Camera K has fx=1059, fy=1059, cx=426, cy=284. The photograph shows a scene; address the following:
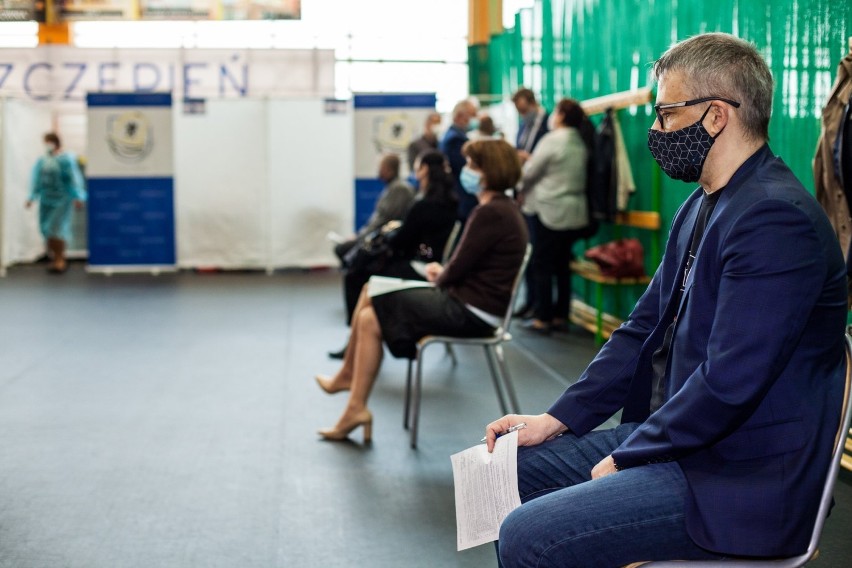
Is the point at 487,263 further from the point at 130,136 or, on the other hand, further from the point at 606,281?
the point at 130,136

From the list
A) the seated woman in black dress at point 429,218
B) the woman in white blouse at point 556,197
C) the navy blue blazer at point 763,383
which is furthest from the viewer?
the woman in white blouse at point 556,197

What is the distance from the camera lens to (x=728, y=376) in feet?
5.34

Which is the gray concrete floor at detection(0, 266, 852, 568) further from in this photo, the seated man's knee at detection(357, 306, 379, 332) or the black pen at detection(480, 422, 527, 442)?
the black pen at detection(480, 422, 527, 442)

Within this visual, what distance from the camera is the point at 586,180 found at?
279 inches

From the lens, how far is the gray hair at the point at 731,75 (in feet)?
5.77

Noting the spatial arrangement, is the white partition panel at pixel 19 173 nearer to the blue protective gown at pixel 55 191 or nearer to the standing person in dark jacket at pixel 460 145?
the blue protective gown at pixel 55 191

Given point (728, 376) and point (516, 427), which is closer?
point (728, 376)

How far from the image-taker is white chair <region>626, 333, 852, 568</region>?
5.46 feet

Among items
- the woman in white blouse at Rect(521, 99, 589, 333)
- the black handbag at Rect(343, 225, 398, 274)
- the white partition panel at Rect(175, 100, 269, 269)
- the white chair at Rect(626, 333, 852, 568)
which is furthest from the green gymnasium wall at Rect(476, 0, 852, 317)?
the white partition panel at Rect(175, 100, 269, 269)

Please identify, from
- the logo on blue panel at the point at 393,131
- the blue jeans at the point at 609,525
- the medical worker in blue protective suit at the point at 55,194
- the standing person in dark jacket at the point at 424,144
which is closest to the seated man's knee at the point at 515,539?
the blue jeans at the point at 609,525

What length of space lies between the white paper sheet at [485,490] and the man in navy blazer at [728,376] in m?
0.19

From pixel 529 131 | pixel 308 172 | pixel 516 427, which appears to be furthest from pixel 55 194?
pixel 516 427

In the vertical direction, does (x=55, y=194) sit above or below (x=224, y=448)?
above

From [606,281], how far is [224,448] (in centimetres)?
308
